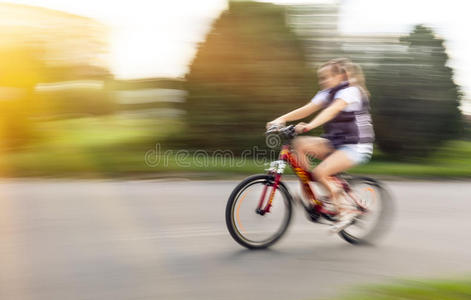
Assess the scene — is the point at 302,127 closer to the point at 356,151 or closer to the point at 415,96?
the point at 356,151

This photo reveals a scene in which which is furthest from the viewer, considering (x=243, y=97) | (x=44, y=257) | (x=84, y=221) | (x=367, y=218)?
(x=243, y=97)

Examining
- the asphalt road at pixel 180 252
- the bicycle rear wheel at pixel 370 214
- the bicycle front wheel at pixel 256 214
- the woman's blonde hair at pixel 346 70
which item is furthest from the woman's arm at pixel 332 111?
the asphalt road at pixel 180 252

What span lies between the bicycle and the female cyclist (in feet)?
0.34

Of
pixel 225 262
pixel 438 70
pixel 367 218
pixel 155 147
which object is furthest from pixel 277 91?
pixel 225 262

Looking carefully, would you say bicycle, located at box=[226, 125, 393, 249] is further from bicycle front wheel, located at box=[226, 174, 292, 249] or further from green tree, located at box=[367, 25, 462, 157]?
green tree, located at box=[367, 25, 462, 157]

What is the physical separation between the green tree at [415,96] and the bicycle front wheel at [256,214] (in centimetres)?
853

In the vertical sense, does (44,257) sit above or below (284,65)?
below

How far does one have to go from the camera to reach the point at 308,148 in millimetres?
5262

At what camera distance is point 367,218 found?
5.76 meters

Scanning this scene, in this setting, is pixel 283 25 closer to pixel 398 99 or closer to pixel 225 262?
pixel 398 99

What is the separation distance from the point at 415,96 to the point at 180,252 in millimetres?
9483

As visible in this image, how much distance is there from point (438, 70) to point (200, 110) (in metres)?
5.85
